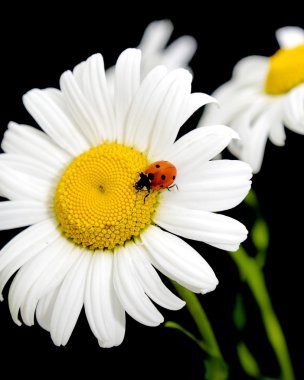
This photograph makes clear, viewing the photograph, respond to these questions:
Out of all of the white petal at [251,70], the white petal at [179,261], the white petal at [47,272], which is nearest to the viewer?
the white petal at [179,261]

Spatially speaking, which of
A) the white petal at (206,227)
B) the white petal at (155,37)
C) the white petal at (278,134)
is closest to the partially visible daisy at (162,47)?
the white petal at (155,37)

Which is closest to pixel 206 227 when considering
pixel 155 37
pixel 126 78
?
pixel 126 78

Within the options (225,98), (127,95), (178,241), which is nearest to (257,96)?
(225,98)

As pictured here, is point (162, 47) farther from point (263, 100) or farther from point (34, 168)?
point (34, 168)

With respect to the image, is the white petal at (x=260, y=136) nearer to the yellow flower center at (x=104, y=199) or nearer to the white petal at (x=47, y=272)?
the yellow flower center at (x=104, y=199)

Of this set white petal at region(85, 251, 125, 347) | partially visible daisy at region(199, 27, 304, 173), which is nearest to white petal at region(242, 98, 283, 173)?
partially visible daisy at region(199, 27, 304, 173)

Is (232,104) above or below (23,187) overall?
below

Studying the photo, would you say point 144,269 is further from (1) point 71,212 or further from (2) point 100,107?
(2) point 100,107
